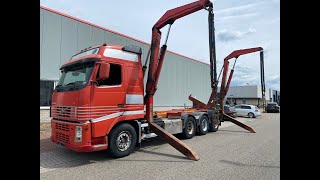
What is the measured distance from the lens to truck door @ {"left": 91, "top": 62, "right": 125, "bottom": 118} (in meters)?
6.27

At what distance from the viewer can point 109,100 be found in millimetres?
6617

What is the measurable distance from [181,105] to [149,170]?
17.3 metres

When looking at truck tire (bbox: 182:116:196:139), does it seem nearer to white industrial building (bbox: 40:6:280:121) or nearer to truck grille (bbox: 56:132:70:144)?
truck grille (bbox: 56:132:70:144)

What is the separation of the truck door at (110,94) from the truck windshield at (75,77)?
370mm

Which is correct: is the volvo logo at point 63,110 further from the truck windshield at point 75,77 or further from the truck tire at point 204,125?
the truck tire at point 204,125

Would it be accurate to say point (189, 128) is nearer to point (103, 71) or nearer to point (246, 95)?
point (103, 71)

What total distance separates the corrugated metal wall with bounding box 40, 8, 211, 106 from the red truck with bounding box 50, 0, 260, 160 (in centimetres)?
634

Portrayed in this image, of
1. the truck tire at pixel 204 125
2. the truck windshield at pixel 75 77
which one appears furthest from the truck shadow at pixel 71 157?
the truck tire at pixel 204 125

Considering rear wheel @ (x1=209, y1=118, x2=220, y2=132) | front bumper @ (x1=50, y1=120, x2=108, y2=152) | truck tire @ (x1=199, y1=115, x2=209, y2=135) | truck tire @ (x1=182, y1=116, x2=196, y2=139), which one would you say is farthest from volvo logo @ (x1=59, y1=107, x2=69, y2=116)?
rear wheel @ (x1=209, y1=118, x2=220, y2=132)

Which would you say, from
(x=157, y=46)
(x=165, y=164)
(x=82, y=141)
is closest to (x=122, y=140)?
(x=82, y=141)

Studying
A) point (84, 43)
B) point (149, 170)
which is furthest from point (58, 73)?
point (149, 170)

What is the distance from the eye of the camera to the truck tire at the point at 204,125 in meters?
11.1

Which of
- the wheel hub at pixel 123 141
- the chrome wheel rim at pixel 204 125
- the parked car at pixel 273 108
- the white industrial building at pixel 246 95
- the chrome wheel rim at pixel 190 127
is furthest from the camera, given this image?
the white industrial building at pixel 246 95
